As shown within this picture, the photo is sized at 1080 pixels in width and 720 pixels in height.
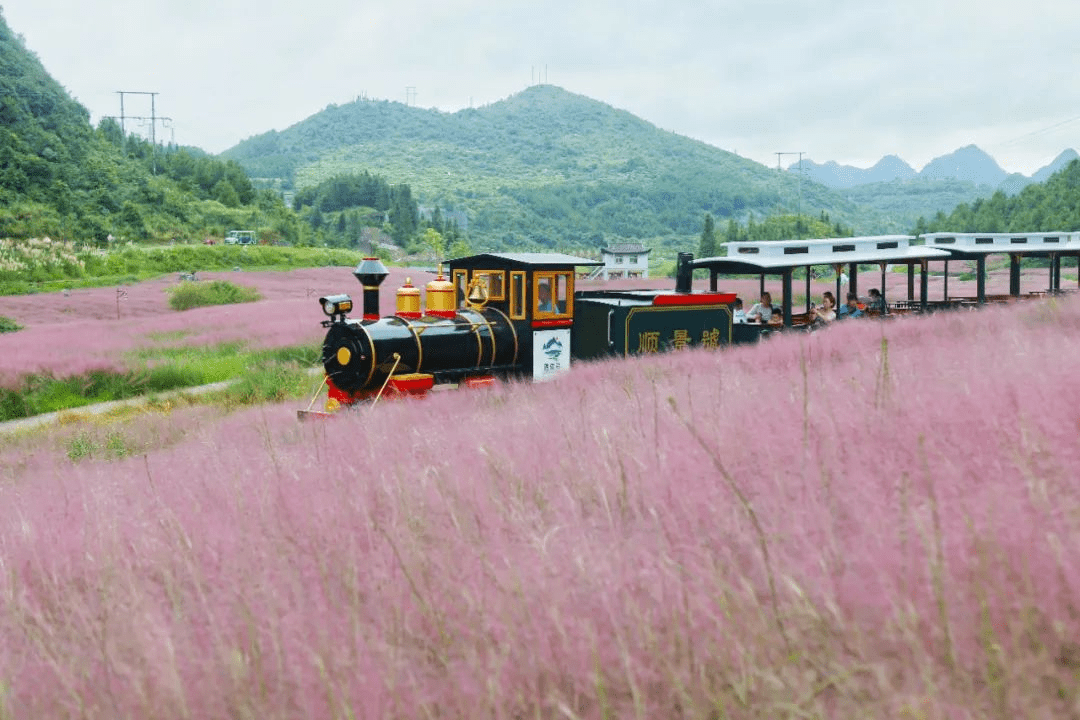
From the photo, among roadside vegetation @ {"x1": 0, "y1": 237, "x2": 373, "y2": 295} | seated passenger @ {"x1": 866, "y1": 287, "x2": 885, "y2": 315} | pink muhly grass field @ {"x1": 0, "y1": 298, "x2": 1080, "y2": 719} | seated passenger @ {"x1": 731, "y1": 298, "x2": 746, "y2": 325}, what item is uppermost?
roadside vegetation @ {"x1": 0, "y1": 237, "x2": 373, "y2": 295}

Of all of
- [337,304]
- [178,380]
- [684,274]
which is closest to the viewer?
[337,304]

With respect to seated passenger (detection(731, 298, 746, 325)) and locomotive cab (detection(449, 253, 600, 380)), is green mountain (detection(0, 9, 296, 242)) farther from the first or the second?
seated passenger (detection(731, 298, 746, 325))

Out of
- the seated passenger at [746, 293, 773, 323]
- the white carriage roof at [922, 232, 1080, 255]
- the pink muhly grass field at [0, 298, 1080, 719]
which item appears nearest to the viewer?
the pink muhly grass field at [0, 298, 1080, 719]

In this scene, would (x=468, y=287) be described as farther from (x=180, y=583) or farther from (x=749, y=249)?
(x=180, y=583)

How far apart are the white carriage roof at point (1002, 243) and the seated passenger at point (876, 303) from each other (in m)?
3.17

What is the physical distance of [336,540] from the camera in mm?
3533

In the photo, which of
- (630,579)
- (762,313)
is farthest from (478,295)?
(630,579)

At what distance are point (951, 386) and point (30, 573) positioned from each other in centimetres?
456

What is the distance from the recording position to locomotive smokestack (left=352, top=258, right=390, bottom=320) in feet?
41.6

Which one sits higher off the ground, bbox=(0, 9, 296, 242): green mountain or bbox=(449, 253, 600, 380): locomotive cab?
bbox=(0, 9, 296, 242): green mountain

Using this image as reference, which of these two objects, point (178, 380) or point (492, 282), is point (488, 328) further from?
point (178, 380)

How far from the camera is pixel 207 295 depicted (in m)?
38.2

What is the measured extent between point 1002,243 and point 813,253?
635cm

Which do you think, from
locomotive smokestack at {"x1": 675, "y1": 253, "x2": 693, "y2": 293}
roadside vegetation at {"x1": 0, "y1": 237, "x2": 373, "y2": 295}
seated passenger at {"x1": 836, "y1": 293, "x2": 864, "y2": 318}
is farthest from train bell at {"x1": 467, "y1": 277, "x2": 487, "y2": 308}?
roadside vegetation at {"x1": 0, "y1": 237, "x2": 373, "y2": 295}
